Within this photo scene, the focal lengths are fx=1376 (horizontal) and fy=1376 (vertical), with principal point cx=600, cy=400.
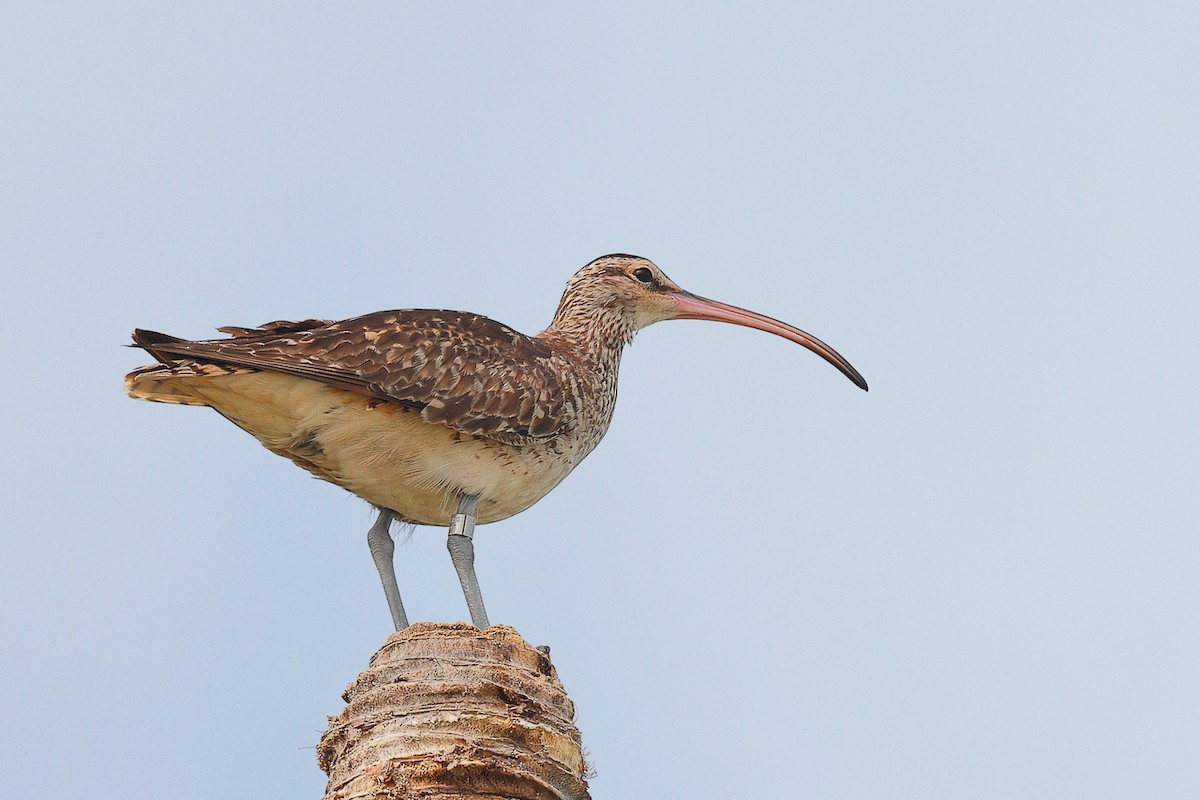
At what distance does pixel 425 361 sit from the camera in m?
9.55

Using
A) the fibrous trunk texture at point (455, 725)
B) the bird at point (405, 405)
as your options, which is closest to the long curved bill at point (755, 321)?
the bird at point (405, 405)

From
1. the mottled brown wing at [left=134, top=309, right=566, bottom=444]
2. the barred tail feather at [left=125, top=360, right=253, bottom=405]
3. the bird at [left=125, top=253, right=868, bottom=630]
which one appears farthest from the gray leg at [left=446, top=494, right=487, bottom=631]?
the barred tail feather at [left=125, top=360, right=253, bottom=405]

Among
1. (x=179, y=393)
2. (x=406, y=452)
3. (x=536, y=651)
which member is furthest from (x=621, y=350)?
(x=536, y=651)

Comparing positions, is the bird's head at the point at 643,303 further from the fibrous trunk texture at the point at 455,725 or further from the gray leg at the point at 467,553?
the fibrous trunk texture at the point at 455,725

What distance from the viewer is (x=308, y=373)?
8.97 meters

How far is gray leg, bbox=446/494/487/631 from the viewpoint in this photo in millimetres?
9297

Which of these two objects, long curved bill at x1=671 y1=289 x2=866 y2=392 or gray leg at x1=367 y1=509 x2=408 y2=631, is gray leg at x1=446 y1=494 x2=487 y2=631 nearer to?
gray leg at x1=367 y1=509 x2=408 y2=631

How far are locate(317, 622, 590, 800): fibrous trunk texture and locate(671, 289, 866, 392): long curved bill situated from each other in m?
5.22

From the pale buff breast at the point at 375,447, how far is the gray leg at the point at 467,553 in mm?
108

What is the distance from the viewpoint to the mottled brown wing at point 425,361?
8.99 meters

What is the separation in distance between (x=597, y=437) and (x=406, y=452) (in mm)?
1829

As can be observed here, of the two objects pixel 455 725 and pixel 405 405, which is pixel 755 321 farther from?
pixel 455 725

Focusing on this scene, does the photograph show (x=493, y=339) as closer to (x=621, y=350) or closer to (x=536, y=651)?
(x=621, y=350)

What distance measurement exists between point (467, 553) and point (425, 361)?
1.36 m
